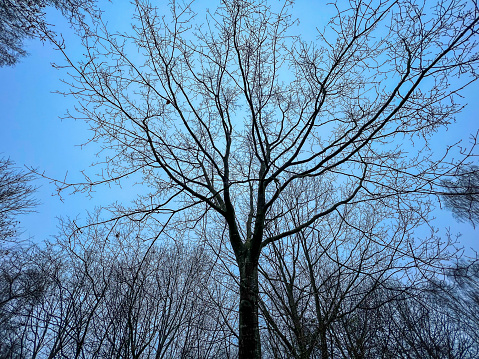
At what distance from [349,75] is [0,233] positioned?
10083 mm

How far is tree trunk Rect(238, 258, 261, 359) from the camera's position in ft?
10.1

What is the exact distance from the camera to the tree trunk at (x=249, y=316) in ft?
10.1

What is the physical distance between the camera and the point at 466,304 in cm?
1280

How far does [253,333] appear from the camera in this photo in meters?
3.20

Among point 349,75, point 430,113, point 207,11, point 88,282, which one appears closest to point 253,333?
point 430,113

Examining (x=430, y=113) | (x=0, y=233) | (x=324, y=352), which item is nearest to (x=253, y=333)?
(x=324, y=352)

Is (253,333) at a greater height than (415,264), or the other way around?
(415,264)

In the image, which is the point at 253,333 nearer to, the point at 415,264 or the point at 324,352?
the point at 324,352

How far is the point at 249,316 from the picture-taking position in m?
3.29

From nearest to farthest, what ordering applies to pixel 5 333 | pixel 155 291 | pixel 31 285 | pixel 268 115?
pixel 268 115
pixel 155 291
pixel 31 285
pixel 5 333

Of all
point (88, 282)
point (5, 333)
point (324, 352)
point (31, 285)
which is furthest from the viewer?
point (5, 333)

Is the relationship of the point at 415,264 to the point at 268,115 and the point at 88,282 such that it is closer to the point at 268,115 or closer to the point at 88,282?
the point at 268,115

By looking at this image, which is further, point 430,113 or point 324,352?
point 430,113

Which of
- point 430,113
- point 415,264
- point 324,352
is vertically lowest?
point 324,352
